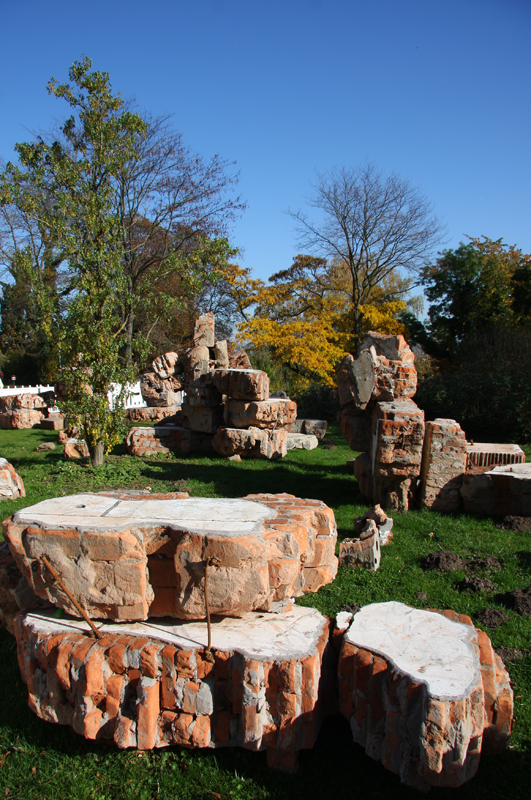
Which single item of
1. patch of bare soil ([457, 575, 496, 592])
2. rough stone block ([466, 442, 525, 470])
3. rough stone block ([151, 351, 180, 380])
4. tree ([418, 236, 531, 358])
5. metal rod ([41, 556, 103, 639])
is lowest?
patch of bare soil ([457, 575, 496, 592])

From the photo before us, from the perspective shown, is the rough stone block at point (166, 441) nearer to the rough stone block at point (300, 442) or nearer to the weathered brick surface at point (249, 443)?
the weathered brick surface at point (249, 443)

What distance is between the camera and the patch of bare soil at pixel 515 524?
6.36m

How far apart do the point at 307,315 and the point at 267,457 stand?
13232mm

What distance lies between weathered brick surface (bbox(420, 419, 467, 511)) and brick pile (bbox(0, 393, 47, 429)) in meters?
15.4

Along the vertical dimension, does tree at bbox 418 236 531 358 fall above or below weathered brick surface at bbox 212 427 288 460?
above

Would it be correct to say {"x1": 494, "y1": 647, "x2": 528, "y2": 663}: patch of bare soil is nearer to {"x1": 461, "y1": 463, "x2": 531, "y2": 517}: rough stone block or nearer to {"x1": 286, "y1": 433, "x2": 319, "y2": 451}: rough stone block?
{"x1": 461, "y1": 463, "x2": 531, "y2": 517}: rough stone block

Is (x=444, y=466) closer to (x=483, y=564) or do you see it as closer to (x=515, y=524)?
(x=515, y=524)

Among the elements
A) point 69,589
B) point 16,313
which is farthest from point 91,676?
point 16,313

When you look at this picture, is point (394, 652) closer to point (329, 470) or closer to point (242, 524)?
point (242, 524)

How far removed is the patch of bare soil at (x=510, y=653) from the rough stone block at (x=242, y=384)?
8.04m

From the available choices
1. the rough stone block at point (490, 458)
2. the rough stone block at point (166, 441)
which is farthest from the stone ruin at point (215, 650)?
the rough stone block at point (166, 441)

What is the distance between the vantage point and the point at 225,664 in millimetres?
2930

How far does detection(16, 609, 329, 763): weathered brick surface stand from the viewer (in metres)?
2.85

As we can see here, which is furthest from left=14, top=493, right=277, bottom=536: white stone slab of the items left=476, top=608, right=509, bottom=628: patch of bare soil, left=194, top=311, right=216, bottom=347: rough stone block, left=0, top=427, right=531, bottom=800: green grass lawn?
left=194, top=311, right=216, bottom=347: rough stone block
